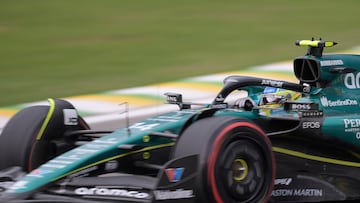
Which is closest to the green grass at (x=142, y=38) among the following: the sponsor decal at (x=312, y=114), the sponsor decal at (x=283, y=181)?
the sponsor decal at (x=312, y=114)

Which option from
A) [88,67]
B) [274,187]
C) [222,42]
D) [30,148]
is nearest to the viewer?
[274,187]

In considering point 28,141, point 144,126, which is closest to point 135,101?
point 28,141

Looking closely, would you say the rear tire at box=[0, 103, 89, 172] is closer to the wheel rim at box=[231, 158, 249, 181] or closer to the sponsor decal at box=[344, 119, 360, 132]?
the wheel rim at box=[231, 158, 249, 181]

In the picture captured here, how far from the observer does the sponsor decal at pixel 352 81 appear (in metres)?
6.64

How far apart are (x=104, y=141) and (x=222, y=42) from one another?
1063 centimetres

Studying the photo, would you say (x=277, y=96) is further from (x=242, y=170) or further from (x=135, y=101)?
(x=135, y=101)

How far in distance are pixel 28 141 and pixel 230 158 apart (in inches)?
75.6

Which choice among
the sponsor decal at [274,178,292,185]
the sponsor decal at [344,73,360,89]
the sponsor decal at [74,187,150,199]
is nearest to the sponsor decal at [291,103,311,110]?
the sponsor decal at [274,178,292,185]

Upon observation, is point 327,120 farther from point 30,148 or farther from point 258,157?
point 30,148

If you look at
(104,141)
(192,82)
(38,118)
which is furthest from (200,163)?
(192,82)

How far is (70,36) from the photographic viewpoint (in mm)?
16703

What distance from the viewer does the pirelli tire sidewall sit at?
5148 mm

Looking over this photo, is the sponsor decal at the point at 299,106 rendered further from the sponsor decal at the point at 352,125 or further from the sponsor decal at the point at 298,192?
the sponsor decal at the point at 298,192

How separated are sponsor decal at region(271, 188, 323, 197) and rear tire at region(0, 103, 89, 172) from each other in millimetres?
1895
